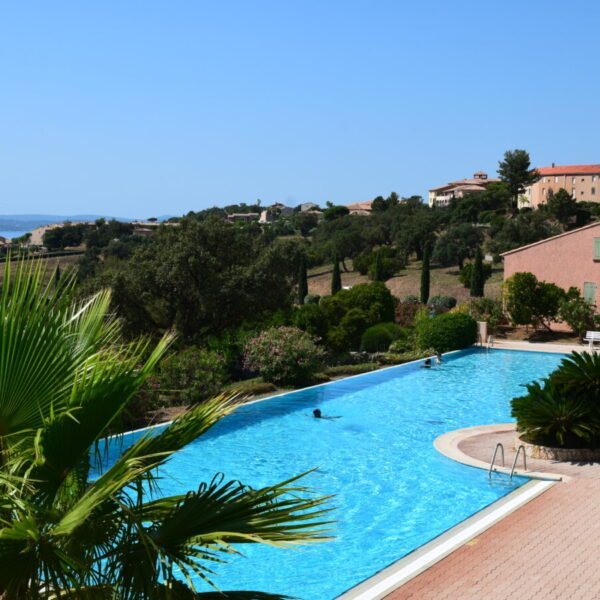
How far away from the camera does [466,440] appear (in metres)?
15.1

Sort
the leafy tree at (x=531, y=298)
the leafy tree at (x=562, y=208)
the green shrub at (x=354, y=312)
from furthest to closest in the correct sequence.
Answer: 1. the leafy tree at (x=562, y=208)
2. the leafy tree at (x=531, y=298)
3. the green shrub at (x=354, y=312)

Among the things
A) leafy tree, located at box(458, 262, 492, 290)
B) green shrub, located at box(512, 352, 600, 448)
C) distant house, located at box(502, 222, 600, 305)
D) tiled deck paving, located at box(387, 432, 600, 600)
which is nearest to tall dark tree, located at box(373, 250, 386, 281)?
leafy tree, located at box(458, 262, 492, 290)

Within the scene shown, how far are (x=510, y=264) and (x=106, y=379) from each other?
29734 mm

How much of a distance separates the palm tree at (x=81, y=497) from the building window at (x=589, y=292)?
28.2 m

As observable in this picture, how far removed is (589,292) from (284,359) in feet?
48.5

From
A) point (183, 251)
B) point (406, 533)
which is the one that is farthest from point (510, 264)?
point (406, 533)

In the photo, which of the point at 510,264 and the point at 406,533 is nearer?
the point at 406,533

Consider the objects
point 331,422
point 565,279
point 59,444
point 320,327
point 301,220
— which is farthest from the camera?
point 301,220

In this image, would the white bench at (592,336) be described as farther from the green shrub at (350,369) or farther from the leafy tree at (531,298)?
the green shrub at (350,369)

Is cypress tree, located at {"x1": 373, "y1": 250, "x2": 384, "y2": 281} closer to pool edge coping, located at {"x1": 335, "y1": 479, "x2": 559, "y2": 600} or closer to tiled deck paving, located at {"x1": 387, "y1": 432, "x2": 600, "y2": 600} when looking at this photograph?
pool edge coping, located at {"x1": 335, "y1": 479, "x2": 559, "y2": 600}

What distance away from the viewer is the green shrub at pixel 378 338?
27594 mm

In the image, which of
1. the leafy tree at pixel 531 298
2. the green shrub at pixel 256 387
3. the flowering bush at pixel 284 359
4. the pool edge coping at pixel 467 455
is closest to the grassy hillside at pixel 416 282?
the leafy tree at pixel 531 298

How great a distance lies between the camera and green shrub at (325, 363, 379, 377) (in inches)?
892

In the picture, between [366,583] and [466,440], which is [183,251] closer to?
[466,440]
